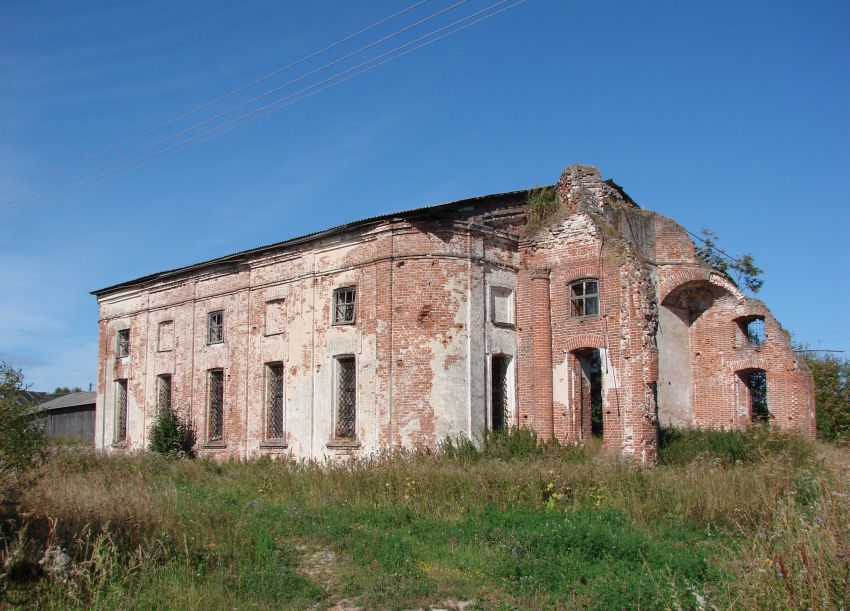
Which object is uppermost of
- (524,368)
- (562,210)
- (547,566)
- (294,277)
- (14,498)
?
(562,210)

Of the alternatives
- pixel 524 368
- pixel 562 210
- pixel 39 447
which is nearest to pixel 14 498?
pixel 39 447

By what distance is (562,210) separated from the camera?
18828 mm

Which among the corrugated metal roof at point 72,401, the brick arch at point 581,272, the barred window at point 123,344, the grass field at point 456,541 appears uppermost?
the brick arch at point 581,272

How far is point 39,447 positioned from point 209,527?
7.74 feet

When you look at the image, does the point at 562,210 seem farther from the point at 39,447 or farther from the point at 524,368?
the point at 39,447

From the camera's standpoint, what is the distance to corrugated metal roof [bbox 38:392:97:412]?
36091mm

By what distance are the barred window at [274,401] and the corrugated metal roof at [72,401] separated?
58.9ft

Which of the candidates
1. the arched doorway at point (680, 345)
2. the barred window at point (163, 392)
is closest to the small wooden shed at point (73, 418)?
the barred window at point (163, 392)

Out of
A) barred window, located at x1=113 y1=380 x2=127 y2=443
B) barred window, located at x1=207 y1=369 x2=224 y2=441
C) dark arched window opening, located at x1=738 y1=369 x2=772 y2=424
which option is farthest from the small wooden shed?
dark arched window opening, located at x1=738 y1=369 x2=772 y2=424

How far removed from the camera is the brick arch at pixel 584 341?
17391mm

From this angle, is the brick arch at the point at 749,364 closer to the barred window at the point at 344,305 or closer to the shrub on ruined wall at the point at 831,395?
the shrub on ruined wall at the point at 831,395

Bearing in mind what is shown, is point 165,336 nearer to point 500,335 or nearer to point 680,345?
point 500,335

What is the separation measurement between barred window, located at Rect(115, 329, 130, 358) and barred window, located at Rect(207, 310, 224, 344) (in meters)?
5.09

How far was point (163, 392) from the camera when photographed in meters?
24.8
